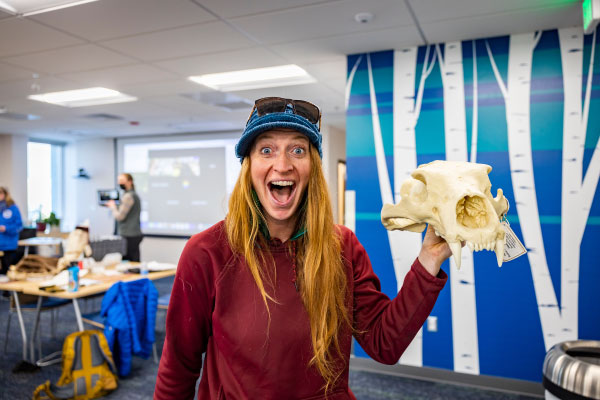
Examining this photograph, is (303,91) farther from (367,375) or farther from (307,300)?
(307,300)

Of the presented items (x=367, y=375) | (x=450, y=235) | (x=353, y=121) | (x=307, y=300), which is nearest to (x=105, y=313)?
(x=367, y=375)

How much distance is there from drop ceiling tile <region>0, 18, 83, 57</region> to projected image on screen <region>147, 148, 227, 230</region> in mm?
4823

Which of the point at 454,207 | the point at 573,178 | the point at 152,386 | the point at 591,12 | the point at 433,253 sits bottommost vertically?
the point at 152,386

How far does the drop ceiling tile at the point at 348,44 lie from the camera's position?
3.34 meters

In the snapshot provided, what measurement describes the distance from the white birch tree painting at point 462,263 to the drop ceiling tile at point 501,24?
218mm

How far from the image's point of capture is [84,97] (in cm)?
568

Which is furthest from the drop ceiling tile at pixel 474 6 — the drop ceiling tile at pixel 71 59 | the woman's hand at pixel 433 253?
the drop ceiling tile at pixel 71 59

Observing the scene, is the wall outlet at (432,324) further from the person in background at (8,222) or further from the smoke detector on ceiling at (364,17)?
the person in background at (8,222)

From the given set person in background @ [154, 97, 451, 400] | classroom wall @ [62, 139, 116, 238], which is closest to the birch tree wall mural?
person in background @ [154, 97, 451, 400]

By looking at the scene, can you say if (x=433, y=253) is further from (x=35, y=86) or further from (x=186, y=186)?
(x=186, y=186)

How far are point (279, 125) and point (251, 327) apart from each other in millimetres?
513

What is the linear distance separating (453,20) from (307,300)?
8.64 ft

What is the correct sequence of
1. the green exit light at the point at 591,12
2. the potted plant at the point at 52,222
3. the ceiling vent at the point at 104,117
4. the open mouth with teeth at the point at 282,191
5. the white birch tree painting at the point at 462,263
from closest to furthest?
the open mouth with teeth at the point at 282,191 → the green exit light at the point at 591,12 → the white birch tree painting at the point at 462,263 → the ceiling vent at the point at 104,117 → the potted plant at the point at 52,222

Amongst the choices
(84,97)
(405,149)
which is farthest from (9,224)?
(405,149)
